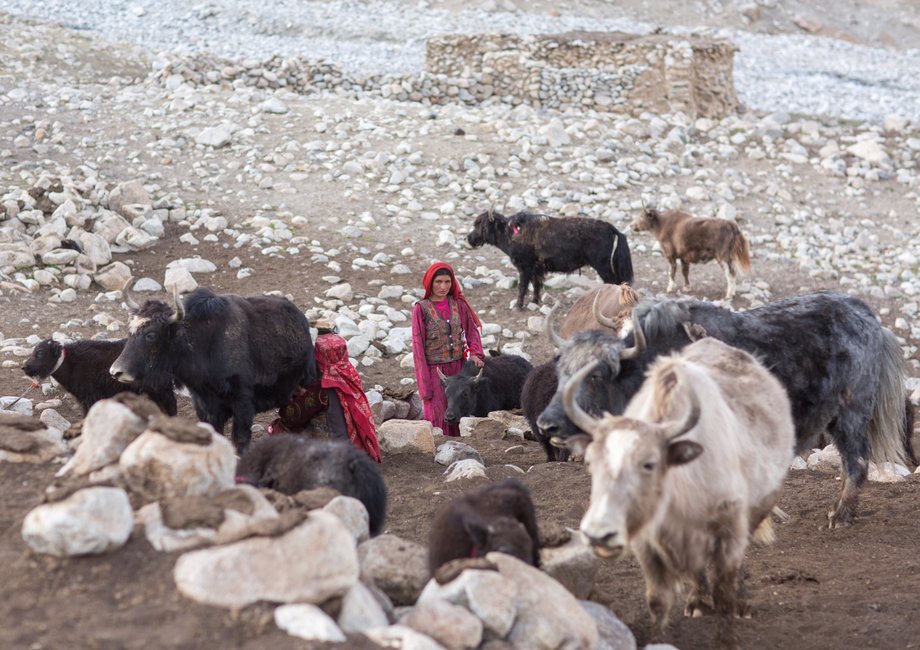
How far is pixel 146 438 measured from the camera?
3.74 m

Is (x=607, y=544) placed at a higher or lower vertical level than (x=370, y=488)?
higher

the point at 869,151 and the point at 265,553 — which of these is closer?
the point at 265,553

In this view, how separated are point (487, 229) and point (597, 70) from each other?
6.69 metres

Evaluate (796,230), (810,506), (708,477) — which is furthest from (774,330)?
(796,230)

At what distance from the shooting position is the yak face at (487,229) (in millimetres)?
11562

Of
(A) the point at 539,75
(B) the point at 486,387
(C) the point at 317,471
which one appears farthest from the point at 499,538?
(A) the point at 539,75

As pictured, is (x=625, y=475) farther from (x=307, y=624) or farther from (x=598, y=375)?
(x=598, y=375)

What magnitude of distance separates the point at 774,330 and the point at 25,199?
8.11 m

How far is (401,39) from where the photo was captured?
2277 centimetres

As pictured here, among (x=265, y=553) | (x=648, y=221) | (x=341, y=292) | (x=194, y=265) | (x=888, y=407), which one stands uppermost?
(x=265, y=553)

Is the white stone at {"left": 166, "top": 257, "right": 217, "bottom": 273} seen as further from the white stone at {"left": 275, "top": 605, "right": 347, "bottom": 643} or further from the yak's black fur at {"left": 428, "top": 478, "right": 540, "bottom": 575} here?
the white stone at {"left": 275, "top": 605, "right": 347, "bottom": 643}

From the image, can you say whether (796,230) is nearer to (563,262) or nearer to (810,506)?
(563,262)

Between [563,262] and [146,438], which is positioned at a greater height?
[146,438]

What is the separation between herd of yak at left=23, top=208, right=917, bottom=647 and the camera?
386 cm
